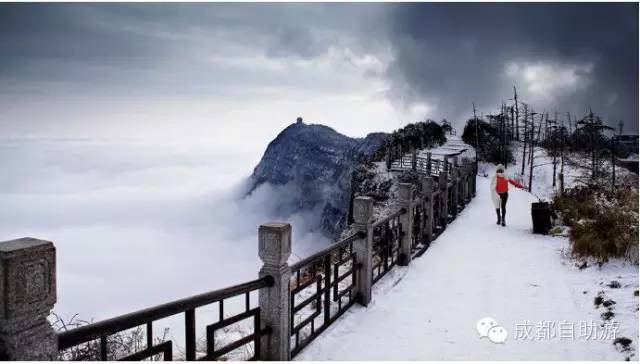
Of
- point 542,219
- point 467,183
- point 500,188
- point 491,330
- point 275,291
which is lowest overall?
point 491,330

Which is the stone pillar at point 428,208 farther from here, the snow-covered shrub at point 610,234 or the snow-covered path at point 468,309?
the snow-covered shrub at point 610,234

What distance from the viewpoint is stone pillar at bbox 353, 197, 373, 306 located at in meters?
6.82

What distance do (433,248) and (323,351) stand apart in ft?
20.5

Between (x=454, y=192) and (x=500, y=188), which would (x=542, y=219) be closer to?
(x=500, y=188)

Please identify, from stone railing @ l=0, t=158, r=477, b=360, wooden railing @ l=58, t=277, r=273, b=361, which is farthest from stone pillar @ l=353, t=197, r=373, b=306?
wooden railing @ l=58, t=277, r=273, b=361

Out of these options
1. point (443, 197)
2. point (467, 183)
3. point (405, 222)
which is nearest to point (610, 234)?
point (405, 222)

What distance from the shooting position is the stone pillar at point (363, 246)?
268 inches

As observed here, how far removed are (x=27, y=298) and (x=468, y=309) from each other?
594 cm

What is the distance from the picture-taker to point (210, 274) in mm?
96312

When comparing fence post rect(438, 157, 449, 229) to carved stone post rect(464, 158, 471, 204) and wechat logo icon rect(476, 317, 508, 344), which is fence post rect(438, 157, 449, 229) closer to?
carved stone post rect(464, 158, 471, 204)

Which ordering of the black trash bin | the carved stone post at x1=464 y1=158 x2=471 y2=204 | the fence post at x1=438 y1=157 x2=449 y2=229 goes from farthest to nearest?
the carved stone post at x1=464 y1=158 x2=471 y2=204 → the fence post at x1=438 y1=157 x2=449 y2=229 → the black trash bin

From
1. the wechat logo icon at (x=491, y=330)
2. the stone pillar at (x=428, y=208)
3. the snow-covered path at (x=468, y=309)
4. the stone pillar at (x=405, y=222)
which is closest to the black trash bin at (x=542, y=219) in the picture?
the snow-covered path at (x=468, y=309)

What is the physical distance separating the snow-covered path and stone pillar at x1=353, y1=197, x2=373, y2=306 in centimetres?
25

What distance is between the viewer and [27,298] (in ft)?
8.18
